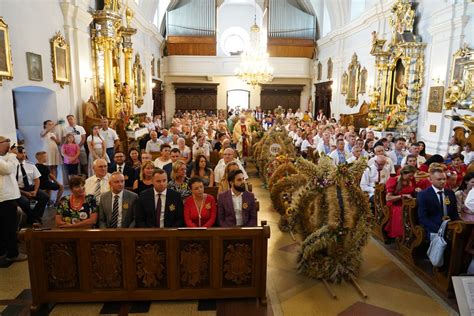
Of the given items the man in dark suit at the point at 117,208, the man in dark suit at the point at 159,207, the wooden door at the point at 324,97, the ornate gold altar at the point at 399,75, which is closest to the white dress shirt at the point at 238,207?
the man in dark suit at the point at 159,207

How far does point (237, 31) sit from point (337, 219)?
22355mm

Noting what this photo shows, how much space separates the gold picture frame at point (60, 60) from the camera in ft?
27.5

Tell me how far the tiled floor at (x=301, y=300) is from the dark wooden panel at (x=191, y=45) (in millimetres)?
19378

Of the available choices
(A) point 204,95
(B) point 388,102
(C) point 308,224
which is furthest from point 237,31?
(C) point 308,224

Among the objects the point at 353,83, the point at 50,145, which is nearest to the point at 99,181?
the point at 50,145

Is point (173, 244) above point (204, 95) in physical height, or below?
below

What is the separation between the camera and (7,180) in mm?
4633

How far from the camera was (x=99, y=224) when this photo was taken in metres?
4.23

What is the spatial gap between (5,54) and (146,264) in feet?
17.5

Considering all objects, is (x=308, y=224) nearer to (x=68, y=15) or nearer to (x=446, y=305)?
(x=446, y=305)

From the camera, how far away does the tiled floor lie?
380 centimetres

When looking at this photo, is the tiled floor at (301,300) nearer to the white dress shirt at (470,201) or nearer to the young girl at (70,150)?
the white dress shirt at (470,201)

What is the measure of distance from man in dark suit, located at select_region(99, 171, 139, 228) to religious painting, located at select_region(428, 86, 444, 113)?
9.79m

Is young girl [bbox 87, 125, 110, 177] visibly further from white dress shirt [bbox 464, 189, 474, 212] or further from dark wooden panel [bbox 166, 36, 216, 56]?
dark wooden panel [bbox 166, 36, 216, 56]
